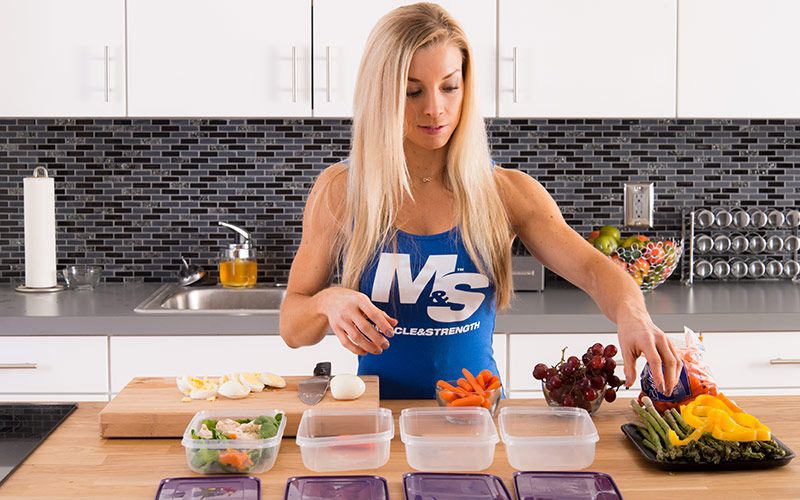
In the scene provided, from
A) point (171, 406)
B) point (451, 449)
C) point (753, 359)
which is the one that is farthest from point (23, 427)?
point (753, 359)

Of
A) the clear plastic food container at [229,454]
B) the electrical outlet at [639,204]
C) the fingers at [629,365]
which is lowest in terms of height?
the clear plastic food container at [229,454]

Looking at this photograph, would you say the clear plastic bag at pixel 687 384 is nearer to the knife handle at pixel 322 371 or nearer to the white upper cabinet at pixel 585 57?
the knife handle at pixel 322 371

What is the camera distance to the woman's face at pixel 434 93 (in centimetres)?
195

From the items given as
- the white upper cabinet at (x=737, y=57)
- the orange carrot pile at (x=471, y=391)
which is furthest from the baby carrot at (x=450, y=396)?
the white upper cabinet at (x=737, y=57)

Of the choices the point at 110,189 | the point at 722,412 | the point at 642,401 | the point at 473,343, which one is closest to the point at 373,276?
the point at 473,343

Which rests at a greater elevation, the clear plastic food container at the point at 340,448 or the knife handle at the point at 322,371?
the knife handle at the point at 322,371

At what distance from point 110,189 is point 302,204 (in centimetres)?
73

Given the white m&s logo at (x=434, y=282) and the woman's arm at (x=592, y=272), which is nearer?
the woman's arm at (x=592, y=272)

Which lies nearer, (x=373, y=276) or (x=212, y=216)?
(x=373, y=276)

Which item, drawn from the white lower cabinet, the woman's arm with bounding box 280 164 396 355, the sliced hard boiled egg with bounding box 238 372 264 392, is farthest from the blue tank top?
the white lower cabinet

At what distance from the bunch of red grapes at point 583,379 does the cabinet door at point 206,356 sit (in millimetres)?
1276

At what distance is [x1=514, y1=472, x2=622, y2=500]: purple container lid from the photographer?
1.39m

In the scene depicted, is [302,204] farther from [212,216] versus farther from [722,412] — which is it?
[722,412]

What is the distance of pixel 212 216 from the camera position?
11.9 ft
